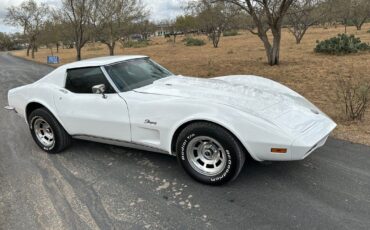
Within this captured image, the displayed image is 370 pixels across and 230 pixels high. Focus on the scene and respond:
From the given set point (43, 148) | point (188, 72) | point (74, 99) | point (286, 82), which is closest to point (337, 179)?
point (74, 99)

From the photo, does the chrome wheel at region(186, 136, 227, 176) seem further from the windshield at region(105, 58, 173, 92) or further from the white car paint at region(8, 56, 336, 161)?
the windshield at region(105, 58, 173, 92)

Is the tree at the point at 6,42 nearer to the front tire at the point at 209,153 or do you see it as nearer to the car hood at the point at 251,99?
the car hood at the point at 251,99

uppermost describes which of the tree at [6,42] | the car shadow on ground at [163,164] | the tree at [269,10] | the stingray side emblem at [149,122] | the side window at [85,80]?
the tree at [6,42]

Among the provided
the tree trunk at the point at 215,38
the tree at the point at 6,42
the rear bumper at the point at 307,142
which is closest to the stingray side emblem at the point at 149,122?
the rear bumper at the point at 307,142

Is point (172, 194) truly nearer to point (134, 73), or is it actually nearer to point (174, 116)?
point (174, 116)

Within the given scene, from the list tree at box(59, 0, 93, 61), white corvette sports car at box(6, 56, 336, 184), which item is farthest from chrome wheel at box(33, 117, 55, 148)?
tree at box(59, 0, 93, 61)

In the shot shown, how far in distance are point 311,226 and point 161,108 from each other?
190 cm

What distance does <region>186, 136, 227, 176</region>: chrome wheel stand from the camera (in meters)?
3.32

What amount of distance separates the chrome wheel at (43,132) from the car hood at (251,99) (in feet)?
5.73

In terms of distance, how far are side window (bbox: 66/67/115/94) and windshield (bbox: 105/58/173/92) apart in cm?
12

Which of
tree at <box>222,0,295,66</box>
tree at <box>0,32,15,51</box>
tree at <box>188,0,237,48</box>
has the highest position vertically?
tree at <box>0,32,15,51</box>

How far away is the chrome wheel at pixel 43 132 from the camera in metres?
4.64

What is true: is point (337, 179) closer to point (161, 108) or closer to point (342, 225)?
point (342, 225)

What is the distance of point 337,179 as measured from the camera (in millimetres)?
3473
